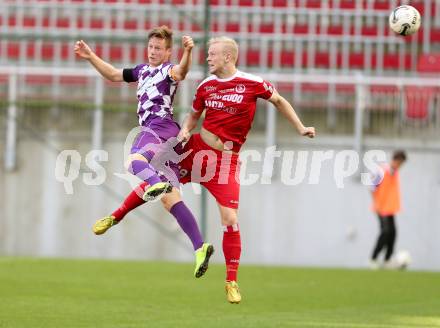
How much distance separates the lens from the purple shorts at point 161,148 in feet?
29.1

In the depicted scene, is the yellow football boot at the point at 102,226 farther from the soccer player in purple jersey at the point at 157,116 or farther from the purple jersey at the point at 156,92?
the purple jersey at the point at 156,92

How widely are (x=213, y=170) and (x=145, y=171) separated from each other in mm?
539

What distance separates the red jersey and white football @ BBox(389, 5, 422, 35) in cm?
151

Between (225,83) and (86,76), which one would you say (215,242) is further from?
(225,83)

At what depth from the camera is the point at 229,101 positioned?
8.82 meters

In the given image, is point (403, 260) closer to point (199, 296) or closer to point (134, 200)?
point (199, 296)

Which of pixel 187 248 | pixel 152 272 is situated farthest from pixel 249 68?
pixel 152 272

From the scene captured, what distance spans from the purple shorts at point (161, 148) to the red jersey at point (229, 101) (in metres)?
0.27

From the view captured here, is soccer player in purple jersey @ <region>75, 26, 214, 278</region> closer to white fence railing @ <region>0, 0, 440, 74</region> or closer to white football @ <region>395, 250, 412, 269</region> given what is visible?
white football @ <region>395, 250, 412, 269</region>

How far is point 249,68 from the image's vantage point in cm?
1792

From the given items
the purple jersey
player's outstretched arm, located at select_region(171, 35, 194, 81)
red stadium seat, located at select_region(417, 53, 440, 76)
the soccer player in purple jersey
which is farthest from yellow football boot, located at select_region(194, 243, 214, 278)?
red stadium seat, located at select_region(417, 53, 440, 76)

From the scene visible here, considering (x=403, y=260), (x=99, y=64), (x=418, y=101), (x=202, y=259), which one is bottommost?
(x=403, y=260)

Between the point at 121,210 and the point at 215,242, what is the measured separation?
26.3ft

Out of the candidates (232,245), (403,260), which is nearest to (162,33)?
(232,245)
